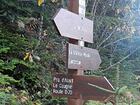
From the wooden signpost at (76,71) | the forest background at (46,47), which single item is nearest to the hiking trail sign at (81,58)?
the wooden signpost at (76,71)

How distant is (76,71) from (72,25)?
0.56m

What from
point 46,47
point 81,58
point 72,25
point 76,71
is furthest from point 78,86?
point 46,47

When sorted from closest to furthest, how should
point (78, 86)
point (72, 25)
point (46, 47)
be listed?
1. point (78, 86)
2. point (72, 25)
3. point (46, 47)

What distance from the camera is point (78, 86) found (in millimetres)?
4168

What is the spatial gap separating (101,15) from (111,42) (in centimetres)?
84

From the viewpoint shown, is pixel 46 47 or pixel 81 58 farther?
pixel 46 47

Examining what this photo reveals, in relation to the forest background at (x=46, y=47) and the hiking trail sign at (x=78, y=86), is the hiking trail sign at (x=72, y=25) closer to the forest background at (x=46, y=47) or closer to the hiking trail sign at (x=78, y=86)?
the forest background at (x=46, y=47)

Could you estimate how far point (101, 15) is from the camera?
33.6ft

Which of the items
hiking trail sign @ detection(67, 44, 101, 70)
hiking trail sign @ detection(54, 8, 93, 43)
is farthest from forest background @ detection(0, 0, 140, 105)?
hiking trail sign @ detection(67, 44, 101, 70)

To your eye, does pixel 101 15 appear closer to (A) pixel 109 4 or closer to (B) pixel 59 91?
(A) pixel 109 4

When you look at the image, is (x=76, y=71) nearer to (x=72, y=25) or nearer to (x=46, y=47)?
(x=72, y=25)

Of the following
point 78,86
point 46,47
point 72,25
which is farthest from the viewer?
point 46,47

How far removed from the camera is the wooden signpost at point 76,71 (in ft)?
13.2

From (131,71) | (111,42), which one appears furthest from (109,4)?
(131,71)
